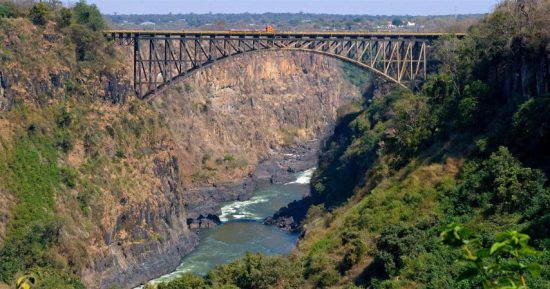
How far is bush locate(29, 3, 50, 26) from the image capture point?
5725 cm

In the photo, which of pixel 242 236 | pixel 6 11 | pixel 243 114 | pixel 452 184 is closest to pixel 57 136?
pixel 6 11

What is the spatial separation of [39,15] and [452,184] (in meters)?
33.1

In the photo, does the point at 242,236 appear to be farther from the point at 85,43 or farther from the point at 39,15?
the point at 39,15

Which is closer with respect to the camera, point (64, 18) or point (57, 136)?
point (57, 136)

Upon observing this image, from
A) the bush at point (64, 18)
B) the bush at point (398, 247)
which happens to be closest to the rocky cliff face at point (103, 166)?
the bush at point (64, 18)

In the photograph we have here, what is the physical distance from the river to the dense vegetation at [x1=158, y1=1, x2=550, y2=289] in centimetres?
1214

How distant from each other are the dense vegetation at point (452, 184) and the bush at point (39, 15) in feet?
77.6

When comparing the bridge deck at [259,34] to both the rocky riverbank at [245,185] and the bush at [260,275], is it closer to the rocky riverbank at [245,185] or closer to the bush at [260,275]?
the rocky riverbank at [245,185]

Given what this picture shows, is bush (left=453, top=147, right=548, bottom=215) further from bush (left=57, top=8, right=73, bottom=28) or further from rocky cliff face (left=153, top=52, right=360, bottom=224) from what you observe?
rocky cliff face (left=153, top=52, right=360, bottom=224)

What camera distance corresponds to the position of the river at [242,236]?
55.9 meters

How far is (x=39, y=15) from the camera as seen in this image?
57.3 meters

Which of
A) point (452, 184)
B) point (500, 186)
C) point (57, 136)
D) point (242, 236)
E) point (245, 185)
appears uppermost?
point (500, 186)

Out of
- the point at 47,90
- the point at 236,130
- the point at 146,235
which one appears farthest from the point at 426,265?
the point at 236,130

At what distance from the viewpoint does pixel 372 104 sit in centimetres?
6881
